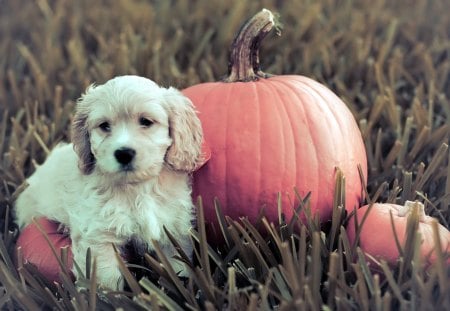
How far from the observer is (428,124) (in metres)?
3.93

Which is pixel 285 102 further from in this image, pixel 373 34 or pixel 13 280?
pixel 373 34

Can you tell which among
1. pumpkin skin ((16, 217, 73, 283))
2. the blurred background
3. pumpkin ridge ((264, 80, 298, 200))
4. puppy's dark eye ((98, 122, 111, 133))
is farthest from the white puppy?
the blurred background

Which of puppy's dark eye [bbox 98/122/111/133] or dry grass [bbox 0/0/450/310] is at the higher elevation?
puppy's dark eye [bbox 98/122/111/133]

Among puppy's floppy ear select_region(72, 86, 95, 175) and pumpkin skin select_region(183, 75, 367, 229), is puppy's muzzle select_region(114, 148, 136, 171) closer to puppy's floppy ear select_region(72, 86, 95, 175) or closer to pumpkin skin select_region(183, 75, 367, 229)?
puppy's floppy ear select_region(72, 86, 95, 175)

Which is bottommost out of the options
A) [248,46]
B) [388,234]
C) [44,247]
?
[44,247]

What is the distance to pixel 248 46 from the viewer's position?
10.9ft

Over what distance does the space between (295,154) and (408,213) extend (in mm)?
534

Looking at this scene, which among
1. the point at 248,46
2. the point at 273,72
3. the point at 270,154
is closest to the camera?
the point at 270,154

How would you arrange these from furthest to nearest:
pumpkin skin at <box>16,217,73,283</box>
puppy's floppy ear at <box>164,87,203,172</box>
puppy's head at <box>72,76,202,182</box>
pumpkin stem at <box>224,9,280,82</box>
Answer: pumpkin stem at <box>224,9,280,82</box>, pumpkin skin at <box>16,217,73,283</box>, puppy's floppy ear at <box>164,87,203,172</box>, puppy's head at <box>72,76,202,182</box>

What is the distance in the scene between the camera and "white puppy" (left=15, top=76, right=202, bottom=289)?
8.71ft

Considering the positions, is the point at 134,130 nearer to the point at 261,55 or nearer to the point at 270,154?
the point at 270,154

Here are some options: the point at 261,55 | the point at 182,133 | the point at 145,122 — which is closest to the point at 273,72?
the point at 261,55

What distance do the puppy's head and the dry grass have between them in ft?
1.07

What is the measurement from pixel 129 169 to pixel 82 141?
1.03ft
